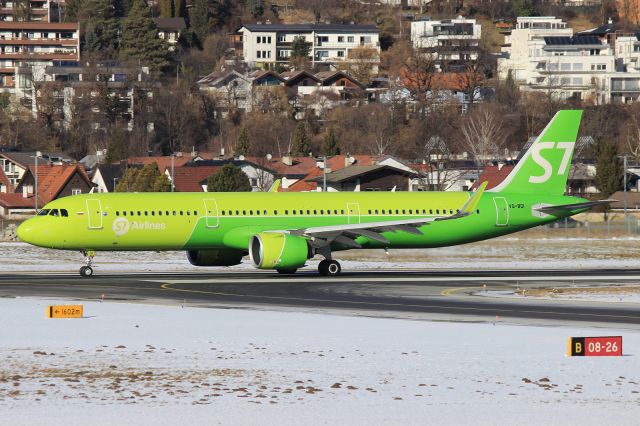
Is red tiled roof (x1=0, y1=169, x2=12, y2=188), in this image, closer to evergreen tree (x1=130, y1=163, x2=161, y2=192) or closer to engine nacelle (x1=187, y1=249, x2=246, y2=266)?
evergreen tree (x1=130, y1=163, x2=161, y2=192)

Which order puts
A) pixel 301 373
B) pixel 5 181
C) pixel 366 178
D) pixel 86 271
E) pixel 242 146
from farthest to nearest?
pixel 242 146 < pixel 5 181 < pixel 366 178 < pixel 86 271 < pixel 301 373

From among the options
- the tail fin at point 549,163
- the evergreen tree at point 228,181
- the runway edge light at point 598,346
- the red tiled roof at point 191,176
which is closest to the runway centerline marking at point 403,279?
the tail fin at point 549,163

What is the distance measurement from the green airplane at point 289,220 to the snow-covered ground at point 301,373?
1587cm

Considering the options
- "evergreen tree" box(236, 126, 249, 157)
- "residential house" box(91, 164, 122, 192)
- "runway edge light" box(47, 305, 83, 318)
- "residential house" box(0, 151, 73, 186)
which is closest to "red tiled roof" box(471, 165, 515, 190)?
"evergreen tree" box(236, 126, 249, 157)

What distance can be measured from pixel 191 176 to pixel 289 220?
3173 inches

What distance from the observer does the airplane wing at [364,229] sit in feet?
180

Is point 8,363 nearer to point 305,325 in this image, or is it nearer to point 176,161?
point 305,325

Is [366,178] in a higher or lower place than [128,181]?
higher

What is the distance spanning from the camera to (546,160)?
205 ft

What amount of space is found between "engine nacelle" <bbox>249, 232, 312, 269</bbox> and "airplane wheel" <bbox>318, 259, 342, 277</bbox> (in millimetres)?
1932

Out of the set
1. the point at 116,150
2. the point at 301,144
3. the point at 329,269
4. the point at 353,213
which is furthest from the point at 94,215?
the point at 301,144

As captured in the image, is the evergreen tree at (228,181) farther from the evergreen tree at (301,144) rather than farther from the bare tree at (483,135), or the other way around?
the evergreen tree at (301,144)

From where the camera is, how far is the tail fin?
6191 centimetres

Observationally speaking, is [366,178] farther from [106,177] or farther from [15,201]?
[15,201]
